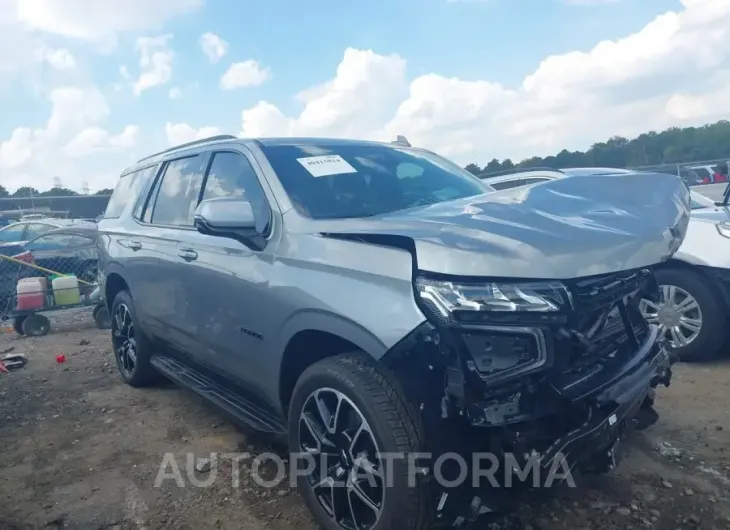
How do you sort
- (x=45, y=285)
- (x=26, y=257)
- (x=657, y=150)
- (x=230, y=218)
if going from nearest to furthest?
(x=230, y=218) < (x=45, y=285) < (x=26, y=257) < (x=657, y=150)

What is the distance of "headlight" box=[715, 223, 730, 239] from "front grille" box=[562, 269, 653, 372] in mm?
2389

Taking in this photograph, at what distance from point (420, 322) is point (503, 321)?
29 centimetres

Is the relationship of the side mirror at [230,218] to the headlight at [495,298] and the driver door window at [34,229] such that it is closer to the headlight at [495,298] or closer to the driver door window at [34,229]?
the headlight at [495,298]

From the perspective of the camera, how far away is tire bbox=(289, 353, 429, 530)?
225 centimetres

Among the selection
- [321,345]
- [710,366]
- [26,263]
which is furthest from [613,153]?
[321,345]

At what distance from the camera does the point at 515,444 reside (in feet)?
6.97

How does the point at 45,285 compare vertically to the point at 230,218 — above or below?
below

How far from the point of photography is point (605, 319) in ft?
8.22

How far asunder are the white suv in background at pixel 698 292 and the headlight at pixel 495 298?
9.04 feet

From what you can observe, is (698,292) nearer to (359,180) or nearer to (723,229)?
(723,229)

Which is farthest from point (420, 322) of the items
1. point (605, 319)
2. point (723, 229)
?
point (723, 229)

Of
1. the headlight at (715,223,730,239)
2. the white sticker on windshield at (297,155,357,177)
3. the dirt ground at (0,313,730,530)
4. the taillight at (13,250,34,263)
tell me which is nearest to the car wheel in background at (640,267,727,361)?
the dirt ground at (0,313,730,530)

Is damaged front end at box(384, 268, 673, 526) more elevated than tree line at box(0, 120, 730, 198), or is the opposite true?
tree line at box(0, 120, 730, 198)

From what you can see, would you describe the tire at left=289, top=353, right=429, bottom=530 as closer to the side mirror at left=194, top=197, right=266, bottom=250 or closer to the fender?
the fender
